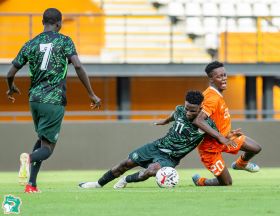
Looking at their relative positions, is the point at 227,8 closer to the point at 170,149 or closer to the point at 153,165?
the point at 170,149

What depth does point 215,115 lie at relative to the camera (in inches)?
518

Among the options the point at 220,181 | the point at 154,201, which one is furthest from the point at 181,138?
the point at 154,201

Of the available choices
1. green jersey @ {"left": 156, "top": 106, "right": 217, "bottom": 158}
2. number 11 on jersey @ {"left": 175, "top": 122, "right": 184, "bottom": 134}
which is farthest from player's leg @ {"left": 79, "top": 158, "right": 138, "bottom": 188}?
number 11 on jersey @ {"left": 175, "top": 122, "right": 184, "bottom": 134}

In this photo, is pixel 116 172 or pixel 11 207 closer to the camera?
pixel 11 207

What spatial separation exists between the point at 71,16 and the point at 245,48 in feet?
13.2

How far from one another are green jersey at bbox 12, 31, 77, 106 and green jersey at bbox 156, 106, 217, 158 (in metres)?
1.63

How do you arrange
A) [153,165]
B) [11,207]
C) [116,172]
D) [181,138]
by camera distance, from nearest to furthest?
[11,207] → [153,165] → [116,172] → [181,138]

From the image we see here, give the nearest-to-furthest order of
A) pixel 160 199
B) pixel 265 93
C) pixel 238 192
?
pixel 160 199, pixel 238 192, pixel 265 93

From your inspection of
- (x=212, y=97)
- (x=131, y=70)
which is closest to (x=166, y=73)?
(x=131, y=70)

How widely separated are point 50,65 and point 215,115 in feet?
8.18

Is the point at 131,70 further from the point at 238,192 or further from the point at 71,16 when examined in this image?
the point at 238,192

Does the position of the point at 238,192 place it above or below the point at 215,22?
below

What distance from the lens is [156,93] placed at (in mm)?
25281

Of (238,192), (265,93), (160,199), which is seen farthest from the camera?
(265,93)
